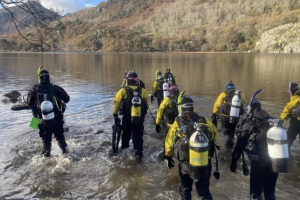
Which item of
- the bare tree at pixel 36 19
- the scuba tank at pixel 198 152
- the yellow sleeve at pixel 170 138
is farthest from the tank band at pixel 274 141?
the bare tree at pixel 36 19

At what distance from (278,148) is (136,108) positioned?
3626 millimetres

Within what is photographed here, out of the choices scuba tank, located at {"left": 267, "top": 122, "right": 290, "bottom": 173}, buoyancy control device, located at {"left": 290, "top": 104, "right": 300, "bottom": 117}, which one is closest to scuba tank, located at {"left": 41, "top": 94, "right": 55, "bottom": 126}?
scuba tank, located at {"left": 267, "top": 122, "right": 290, "bottom": 173}

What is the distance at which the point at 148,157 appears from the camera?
715cm

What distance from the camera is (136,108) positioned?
256 inches

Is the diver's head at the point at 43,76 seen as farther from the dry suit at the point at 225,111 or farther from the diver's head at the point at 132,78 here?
the dry suit at the point at 225,111

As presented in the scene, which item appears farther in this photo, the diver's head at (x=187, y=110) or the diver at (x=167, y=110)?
the diver at (x=167, y=110)

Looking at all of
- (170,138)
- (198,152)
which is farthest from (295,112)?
(198,152)

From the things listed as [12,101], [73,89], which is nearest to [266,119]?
[12,101]

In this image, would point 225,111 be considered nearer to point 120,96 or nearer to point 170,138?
point 120,96

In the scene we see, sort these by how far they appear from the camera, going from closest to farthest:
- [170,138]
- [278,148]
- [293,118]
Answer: [278,148]
[170,138]
[293,118]

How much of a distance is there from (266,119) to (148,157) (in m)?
3.85

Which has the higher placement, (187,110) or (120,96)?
(187,110)

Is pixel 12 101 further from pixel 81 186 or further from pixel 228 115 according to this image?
pixel 228 115

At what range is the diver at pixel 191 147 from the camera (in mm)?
3596
